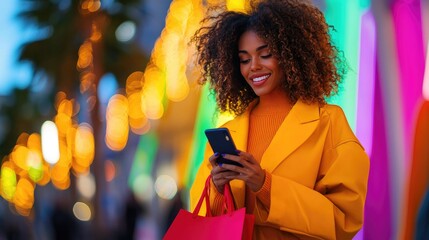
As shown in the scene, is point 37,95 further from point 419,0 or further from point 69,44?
point 419,0

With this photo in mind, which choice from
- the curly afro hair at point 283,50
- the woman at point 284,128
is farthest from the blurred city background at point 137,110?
the woman at point 284,128

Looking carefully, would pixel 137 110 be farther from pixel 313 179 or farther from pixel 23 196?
pixel 313 179

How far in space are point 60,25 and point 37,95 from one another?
1057mm

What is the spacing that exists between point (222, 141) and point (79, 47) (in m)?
5.61

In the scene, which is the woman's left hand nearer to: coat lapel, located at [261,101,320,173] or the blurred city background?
coat lapel, located at [261,101,320,173]

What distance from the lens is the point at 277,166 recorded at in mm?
2096

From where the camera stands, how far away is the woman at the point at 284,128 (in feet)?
6.50

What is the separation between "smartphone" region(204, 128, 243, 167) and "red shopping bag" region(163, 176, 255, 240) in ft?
0.40

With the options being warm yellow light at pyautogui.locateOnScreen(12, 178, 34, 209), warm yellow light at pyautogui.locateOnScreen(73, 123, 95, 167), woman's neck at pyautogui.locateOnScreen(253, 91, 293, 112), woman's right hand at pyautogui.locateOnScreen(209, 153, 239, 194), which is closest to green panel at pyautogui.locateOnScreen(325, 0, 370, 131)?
woman's neck at pyautogui.locateOnScreen(253, 91, 293, 112)

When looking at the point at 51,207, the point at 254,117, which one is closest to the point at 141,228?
the point at 51,207

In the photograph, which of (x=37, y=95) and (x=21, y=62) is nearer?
(x=21, y=62)

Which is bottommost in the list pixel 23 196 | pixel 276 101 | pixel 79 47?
pixel 23 196

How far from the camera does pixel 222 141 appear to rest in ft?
6.41

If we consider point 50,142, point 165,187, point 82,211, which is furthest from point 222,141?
point 50,142
